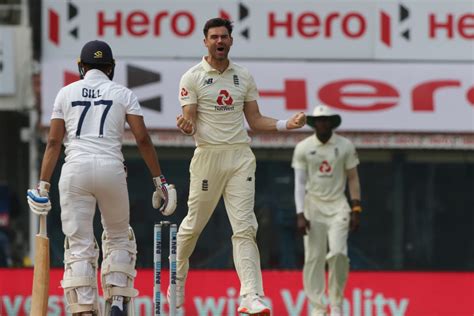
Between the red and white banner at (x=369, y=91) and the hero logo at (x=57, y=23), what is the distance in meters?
0.81

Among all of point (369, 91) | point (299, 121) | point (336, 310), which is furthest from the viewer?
point (369, 91)

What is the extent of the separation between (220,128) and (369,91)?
10106 millimetres

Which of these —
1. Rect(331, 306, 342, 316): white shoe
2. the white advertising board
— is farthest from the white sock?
the white advertising board

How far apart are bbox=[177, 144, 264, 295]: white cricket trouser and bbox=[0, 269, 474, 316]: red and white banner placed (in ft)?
13.2

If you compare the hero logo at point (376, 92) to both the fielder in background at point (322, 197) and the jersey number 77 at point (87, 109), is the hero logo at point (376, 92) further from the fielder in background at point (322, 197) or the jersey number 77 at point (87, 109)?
the jersey number 77 at point (87, 109)

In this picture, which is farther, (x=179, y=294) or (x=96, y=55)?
(x=179, y=294)

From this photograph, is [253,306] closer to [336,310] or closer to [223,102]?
[223,102]

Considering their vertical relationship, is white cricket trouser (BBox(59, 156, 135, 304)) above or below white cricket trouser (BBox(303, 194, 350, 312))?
above

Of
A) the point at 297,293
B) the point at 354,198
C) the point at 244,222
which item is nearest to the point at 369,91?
the point at 297,293

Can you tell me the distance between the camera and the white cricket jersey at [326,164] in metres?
14.6

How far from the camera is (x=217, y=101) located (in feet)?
36.5

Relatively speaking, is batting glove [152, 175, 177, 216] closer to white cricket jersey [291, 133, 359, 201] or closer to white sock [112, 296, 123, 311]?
white sock [112, 296, 123, 311]

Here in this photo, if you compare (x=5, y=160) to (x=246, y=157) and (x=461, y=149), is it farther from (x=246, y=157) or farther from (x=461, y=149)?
(x=246, y=157)

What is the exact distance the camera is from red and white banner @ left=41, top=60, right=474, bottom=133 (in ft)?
68.3
